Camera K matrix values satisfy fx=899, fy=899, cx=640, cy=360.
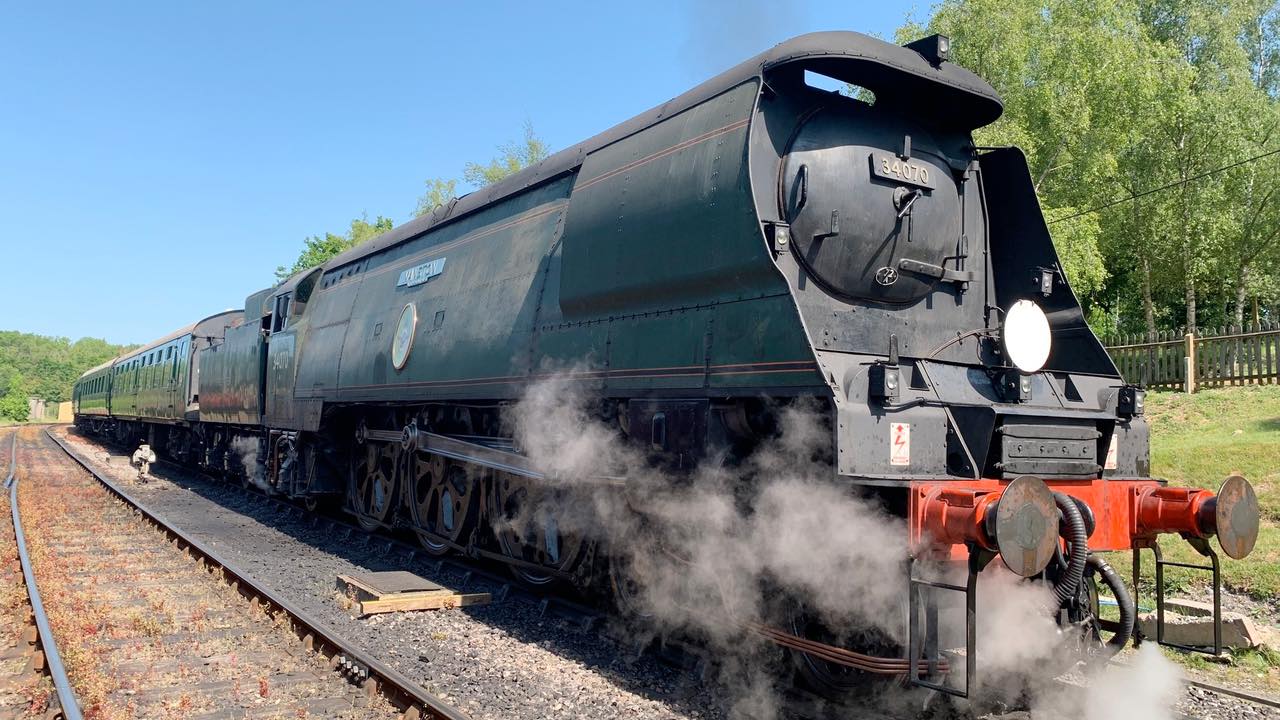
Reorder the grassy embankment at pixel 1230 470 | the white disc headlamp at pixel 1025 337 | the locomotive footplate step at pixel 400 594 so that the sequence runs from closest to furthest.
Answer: the white disc headlamp at pixel 1025 337 < the grassy embankment at pixel 1230 470 < the locomotive footplate step at pixel 400 594

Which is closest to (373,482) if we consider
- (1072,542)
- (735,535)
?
(735,535)

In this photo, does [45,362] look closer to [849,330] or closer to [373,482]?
[373,482]

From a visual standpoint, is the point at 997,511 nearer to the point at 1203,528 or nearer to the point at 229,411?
the point at 1203,528

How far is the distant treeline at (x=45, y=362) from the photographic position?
106812mm

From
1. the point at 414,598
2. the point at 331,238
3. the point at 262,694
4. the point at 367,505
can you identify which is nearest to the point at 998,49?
the point at 367,505

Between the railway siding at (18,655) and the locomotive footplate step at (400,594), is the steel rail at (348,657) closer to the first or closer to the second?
the locomotive footplate step at (400,594)

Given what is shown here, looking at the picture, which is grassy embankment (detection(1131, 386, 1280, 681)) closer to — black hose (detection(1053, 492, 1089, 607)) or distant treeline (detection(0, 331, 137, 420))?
black hose (detection(1053, 492, 1089, 607))

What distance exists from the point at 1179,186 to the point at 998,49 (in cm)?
1056

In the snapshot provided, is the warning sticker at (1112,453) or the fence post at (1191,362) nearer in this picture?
the warning sticker at (1112,453)

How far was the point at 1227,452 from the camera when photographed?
34.3ft

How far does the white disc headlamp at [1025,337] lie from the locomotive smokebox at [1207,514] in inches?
36.4

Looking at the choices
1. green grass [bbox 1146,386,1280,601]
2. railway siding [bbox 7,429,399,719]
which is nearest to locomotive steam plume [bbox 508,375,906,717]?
railway siding [bbox 7,429,399,719]

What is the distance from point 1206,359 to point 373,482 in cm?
1440

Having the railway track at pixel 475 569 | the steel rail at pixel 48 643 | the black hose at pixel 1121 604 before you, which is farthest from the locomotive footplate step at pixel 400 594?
the black hose at pixel 1121 604
